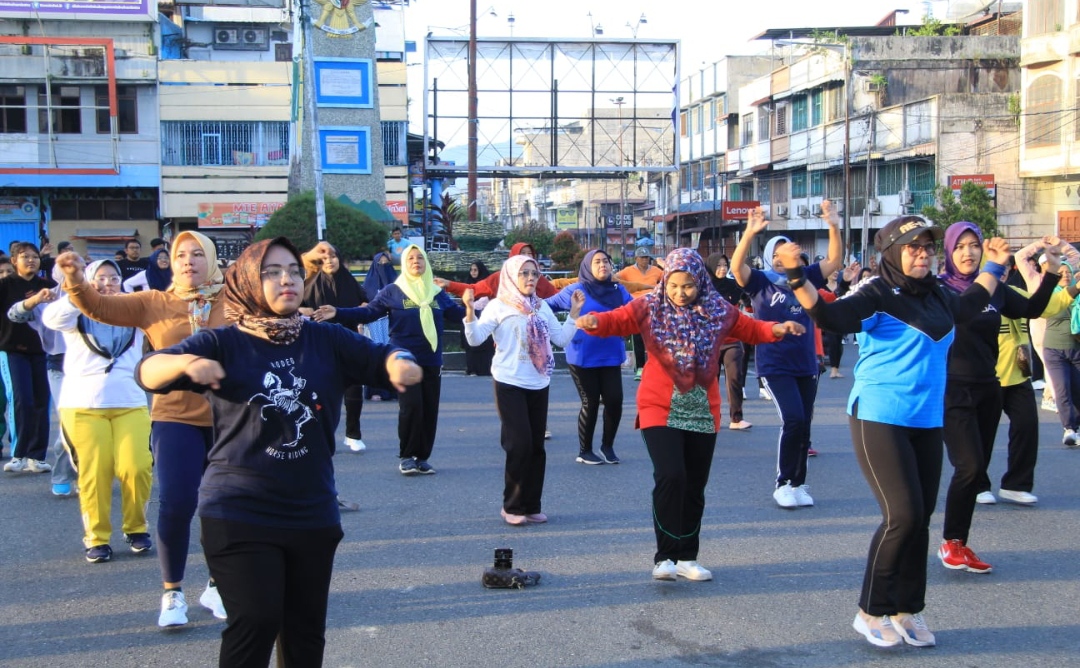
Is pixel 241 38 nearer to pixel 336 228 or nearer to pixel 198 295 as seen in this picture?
pixel 336 228

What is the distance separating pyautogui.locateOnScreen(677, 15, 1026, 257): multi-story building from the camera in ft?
136

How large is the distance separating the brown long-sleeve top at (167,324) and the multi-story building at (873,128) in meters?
37.2

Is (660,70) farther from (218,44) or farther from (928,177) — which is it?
(218,44)

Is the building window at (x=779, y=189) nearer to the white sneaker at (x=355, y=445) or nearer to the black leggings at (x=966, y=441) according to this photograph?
the white sneaker at (x=355, y=445)

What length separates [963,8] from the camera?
5616 cm

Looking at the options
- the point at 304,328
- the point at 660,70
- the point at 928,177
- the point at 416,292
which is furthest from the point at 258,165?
the point at 304,328

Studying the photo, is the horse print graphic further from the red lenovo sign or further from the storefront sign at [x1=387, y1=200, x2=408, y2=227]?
the red lenovo sign

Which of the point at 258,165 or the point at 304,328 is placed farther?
the point at 258,165

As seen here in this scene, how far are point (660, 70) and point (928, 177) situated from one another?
11.2 m

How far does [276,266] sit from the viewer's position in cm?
380

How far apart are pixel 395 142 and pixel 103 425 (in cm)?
4026

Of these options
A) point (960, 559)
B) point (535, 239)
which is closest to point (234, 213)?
point (535, 239)

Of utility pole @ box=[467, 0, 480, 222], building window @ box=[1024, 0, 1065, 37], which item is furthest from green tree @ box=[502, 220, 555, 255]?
building window @ box=[1024, 0, 1065, 37]

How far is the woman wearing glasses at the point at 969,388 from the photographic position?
629 cm
